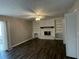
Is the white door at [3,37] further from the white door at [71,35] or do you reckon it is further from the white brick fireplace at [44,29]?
the white brick fireplace at [44,29]

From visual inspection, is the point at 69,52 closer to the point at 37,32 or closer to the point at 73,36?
the point at 73,36

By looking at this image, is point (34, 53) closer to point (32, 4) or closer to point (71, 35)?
point (71, 35)

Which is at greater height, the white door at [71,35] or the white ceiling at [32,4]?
the white ceiling at [32,4]

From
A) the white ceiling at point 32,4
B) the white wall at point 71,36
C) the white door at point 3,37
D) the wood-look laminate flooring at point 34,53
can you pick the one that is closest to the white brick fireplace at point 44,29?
the wood-look laminate flooring at point 34,53

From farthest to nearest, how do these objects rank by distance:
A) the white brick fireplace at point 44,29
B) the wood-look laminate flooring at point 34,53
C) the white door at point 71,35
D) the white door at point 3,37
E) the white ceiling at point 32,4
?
the white brick fireplace at point 44,29 → the white door at point 3,37 → the wood-look laminate flooring at point 34,53 → the white door at point 71,35 → the white ceiling at point 32,4

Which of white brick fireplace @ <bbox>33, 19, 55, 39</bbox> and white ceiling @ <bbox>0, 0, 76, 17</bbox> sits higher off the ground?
white ceiling @ <bbox>0, 0, 76, 17</bbox>

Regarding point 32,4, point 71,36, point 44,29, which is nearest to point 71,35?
point 71,36

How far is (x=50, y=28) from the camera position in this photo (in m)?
9.49

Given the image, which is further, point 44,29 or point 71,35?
point 44,29

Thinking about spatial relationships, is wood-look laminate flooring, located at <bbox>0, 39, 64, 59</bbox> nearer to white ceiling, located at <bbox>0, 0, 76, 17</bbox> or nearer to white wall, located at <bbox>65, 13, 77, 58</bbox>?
white wall, located at <bbox>65, 13, 77, 58</bbox>

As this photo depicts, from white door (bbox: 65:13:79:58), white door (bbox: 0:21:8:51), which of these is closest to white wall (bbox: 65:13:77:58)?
white door (bbox: 65:13:79:58)

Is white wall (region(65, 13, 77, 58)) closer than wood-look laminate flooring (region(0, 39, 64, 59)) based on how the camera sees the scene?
Yes

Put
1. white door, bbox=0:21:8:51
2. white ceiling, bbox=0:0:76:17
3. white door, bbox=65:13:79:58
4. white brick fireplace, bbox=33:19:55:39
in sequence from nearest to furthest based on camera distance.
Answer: white ceiling, bbox=0:0:76:17 → white door, bbox=65:13:79:58 → white door, bbox=0:21:8:51 → white brick fireplace, bbox=33:19:55:39

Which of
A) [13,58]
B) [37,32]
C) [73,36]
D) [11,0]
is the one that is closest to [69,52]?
[73,36]
